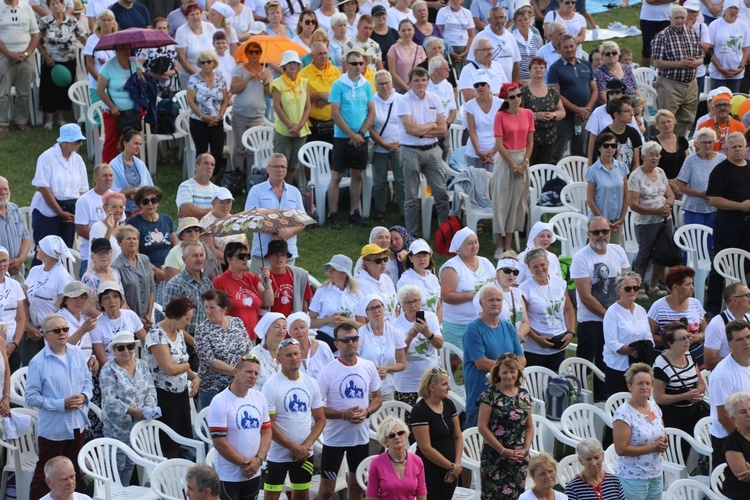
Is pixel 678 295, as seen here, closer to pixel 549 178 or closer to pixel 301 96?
pixel 549 178

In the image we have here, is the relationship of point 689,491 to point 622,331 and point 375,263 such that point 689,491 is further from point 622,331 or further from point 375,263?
point 375,263

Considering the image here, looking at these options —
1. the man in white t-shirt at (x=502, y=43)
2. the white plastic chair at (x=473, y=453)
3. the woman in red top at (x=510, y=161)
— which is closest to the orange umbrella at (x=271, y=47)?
the man in white t-shirt at (x=502, y=43)

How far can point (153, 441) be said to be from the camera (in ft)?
34.7

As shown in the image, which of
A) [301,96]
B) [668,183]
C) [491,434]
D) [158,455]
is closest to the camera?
[491,434]

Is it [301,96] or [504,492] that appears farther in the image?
[301,96]

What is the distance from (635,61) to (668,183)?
6938mm

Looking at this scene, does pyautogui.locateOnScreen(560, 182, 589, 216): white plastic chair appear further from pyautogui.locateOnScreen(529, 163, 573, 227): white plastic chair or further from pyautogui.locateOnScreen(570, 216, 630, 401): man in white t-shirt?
pyautogui.locateOnScreen(570, 216, 630, 401): man in white t-shirt

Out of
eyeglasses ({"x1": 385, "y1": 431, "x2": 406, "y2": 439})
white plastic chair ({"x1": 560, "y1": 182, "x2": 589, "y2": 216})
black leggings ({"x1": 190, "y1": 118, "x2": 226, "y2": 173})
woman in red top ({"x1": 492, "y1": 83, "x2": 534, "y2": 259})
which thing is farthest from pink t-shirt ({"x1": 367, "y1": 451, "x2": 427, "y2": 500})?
black leggings ({"x1": 190, "y1": 118, "x2": 226, "y2": 173})

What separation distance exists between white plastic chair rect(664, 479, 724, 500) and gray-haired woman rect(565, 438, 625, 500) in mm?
560

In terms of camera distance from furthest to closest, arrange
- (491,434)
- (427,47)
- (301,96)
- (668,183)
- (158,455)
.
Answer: (427,47), (301,96), (668,183), (158,455), (491,434)

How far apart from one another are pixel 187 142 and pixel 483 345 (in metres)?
6.18

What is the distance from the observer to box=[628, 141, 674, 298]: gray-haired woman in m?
13.9

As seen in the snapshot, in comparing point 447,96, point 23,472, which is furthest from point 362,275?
point 447,96

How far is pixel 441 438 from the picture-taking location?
32.6 ft
